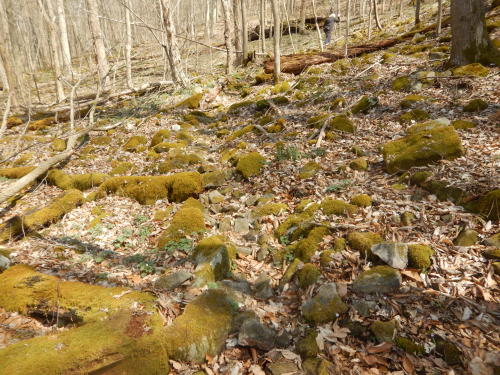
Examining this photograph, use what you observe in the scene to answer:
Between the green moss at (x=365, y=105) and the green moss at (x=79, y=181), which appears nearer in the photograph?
the green moss at (x=79, y=181)

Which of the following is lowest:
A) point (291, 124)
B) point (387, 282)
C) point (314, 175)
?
point (387, 282)

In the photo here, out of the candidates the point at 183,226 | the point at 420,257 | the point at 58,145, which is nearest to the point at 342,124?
the point at 420,257

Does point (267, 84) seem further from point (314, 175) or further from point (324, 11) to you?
point (324, 11)

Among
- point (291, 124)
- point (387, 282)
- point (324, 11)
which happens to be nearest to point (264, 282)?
point (387, 282)

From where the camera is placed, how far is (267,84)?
43.6ft

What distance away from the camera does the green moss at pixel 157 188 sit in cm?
664

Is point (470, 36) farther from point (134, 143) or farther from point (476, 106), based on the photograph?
point (134, 143)

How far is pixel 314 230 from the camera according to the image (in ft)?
15.0

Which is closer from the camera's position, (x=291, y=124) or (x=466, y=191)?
(x=466, y=191)

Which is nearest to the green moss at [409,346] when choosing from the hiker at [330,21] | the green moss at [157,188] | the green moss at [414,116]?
the green moss at [157,188]

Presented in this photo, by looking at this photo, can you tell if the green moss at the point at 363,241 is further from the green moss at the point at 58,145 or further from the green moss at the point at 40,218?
the green moss at the point at 58,145

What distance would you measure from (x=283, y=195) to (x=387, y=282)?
2.96 meters

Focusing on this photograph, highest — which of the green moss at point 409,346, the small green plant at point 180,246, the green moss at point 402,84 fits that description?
the green moss at point 402,84

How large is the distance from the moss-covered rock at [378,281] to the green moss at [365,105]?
6.15 meters
